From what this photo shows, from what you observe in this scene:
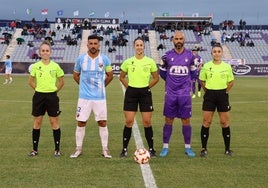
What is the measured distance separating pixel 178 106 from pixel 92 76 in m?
1.57

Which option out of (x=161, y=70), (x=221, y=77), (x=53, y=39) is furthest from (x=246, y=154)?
(x=53, y=39)

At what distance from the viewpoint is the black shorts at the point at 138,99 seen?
7814 millimetres

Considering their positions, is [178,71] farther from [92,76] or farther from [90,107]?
[90,107]

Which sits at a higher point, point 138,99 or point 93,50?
point 93,50

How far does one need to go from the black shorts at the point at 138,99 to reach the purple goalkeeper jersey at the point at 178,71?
0.40 metres

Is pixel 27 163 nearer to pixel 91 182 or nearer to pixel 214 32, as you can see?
pixel 91 182

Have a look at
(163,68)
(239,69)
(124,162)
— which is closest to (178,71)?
(163,68)

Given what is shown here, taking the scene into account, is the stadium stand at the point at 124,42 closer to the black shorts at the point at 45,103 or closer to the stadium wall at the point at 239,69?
the stadium wall at the point at 239,69

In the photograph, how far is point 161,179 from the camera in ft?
20.5

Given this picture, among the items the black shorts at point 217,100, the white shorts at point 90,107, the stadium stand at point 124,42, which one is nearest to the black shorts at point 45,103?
the white shorts at point 90,107

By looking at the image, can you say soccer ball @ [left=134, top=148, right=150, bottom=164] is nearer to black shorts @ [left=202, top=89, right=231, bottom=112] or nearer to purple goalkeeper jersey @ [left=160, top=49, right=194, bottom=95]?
purple goalkeeper jersey @ [left=160, top=49, right=194, bottom=95]

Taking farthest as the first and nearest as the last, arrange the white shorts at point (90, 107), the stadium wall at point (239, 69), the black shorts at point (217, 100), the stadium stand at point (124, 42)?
1. the stadium stand at point (124, 42)
2. the stadium wall at point (239, 69)
3. the black shorts at point (217, 100)
4. the white shorts at point (90, 107)

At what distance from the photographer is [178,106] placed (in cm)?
792

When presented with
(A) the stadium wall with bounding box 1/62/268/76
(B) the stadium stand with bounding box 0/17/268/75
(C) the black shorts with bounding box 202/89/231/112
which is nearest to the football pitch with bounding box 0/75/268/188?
(C) the black shorts with bounding box 202/89/231/112
